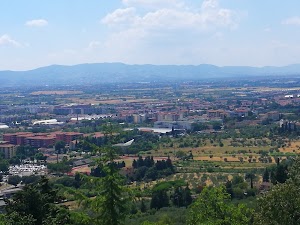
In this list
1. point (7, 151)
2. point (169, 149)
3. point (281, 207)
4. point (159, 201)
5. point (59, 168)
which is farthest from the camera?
point (7, 151)

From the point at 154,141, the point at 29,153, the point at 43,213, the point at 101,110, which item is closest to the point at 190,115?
the point at 101,110

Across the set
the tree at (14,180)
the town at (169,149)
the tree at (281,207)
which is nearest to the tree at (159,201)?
the town at (169,149)

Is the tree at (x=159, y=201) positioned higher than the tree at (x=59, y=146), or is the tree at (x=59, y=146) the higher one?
the tree at (x=159, y=201)

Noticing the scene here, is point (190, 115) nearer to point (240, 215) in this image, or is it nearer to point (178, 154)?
point (178, 154)

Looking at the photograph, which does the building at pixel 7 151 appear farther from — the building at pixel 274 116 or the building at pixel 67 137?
the building at pixel 274 116

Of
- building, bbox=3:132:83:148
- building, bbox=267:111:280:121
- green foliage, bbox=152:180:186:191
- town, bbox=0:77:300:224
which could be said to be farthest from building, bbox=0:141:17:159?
building, bbox=267:111:280:121

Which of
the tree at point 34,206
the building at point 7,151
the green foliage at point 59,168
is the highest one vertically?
the tree at point 34,206

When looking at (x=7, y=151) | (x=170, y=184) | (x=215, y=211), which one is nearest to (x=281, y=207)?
(x=215, y=211)

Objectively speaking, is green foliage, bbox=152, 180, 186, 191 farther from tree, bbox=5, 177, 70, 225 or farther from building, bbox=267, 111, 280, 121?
building, bbox=267, 111, 280, 121

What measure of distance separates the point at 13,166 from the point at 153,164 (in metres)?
10.9

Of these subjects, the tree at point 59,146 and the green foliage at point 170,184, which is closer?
the green foliage at point 170,184

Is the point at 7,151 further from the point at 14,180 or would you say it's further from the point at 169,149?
the point at 14,180

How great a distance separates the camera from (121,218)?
702cm

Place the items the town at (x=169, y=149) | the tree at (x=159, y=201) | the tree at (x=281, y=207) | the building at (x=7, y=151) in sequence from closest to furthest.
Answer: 1. the tree at (x=281, y=207)
2. the tree at (x=159, y=201)
3. the town at (x=169, y=149)
4. the building at (x=7, y=151)
